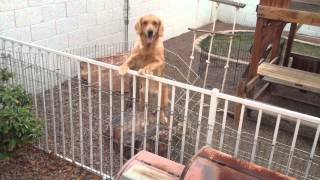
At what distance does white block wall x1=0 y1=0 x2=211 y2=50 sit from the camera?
474 centimetres

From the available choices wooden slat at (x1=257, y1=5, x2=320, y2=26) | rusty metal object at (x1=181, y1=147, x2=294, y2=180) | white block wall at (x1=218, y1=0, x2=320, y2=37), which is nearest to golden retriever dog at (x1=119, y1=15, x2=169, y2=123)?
wooden slat at (x1=257, y1=5, x2=320, y2=26)

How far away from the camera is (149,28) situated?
12.7 feet

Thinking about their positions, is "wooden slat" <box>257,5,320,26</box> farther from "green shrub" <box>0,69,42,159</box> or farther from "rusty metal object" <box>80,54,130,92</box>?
"green shrub" <box>0,69,42,159</box>

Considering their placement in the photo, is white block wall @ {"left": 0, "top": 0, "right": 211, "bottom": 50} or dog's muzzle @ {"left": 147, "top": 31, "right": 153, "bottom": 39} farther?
white block wall @ {"left": 0, "top": 0, "right": 211, "bottom": 50}

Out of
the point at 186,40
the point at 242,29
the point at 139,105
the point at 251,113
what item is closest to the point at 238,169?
the point at 139,105

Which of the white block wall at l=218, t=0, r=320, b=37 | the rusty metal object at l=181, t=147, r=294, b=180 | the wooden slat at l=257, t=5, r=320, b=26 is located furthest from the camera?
the white block wall at l=218, t=0, r=320, b=37

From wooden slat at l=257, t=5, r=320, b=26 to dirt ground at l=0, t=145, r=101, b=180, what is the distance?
2627mm

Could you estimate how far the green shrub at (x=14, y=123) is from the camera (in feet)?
10.2

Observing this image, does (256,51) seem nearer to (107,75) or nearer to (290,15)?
(290,15)

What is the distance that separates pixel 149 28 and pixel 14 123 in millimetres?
1584

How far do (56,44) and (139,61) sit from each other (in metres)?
1.94

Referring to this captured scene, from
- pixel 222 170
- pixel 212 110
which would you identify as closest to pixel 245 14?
pixel 212 110

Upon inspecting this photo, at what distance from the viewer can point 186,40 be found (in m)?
8.66

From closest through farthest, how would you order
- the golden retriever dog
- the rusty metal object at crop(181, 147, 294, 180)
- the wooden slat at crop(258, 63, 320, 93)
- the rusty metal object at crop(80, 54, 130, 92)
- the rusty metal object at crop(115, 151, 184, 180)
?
the rusty metal object at crop(181, 147, 294, 180)
the rusty metal object at crop(115, 151, 184, 180)
the golden retriever dog
the wooden slat at crop(258, 63, 320, 93)
the rusty metal object at crop(80, 54, 130, 92)
